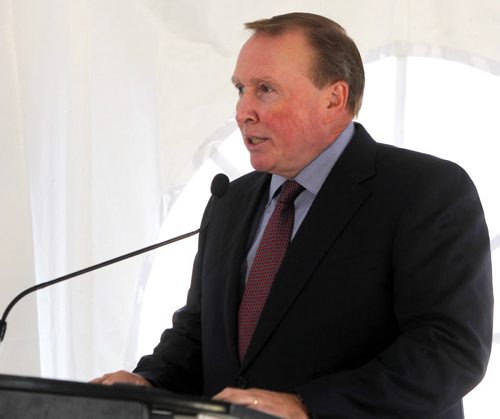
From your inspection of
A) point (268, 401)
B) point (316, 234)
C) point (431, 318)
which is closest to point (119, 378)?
point (268, 401)

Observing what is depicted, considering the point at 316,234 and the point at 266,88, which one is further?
the point at 266,88

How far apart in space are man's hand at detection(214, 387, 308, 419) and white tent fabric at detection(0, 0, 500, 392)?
3.64ft

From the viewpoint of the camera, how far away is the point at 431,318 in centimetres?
187

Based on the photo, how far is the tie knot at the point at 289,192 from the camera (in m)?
2.15

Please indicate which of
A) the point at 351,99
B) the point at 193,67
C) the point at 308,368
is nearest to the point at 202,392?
the point at 308,368

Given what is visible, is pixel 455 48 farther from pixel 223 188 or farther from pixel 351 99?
pixel 223 188

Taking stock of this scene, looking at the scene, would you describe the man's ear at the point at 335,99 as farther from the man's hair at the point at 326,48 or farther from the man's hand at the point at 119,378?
the man's hand at the point at 119,378

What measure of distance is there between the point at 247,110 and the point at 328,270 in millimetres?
387

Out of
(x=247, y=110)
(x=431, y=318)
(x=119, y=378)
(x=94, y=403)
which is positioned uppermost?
(x=247, y=110)

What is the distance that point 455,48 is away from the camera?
8.48 ft

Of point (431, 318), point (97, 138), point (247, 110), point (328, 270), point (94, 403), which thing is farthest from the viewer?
point (97, 138)

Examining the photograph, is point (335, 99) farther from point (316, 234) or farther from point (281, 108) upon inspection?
point (316, 234)

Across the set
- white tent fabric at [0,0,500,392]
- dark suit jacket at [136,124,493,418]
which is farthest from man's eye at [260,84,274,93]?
white tent fabric at [0,0,500,392]

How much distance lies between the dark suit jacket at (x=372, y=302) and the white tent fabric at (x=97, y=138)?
67cm
